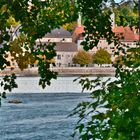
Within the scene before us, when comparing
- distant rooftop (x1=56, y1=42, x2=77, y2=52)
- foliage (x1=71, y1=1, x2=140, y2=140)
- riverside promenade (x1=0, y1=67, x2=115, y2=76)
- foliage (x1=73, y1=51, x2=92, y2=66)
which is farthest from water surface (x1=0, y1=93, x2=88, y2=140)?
distant rooftop (x1=56, y1=42, x2=77, y2=52)

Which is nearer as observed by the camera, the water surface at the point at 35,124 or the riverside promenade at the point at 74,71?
the water surface at the point at 35,124

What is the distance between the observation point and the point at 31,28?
659cm

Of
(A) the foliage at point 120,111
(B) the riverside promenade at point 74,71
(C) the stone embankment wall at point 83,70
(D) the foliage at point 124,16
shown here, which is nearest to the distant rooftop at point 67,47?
(B) the riverside promenade at point 74,71

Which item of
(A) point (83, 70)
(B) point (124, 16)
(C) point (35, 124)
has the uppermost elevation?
(B) point (124, 16)

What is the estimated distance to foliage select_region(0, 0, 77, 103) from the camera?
6094 mm

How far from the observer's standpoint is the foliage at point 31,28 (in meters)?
6.09

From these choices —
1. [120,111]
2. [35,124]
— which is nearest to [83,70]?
[35,124]

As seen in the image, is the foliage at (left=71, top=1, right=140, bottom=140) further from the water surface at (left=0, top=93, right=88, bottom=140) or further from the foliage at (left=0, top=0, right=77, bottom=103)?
the water surface at (left=0, top=93, right=88, bottom=140)

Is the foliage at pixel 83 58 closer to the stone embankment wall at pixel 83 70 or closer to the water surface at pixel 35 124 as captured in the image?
the stone embankment wall at pixel 83 70

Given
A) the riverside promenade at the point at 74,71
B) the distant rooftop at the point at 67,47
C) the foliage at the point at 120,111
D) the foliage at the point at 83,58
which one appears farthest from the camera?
the distant rooftop at the point at 67,47

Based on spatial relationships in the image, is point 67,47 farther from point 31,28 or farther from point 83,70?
point 31,28

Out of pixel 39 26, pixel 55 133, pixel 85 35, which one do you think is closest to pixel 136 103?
pixel 39 26

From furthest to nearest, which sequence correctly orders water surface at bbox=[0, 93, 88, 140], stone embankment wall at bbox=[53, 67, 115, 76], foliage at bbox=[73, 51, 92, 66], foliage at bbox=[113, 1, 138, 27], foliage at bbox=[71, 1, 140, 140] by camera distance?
foliage at bbox=[73, 51, 92, 66]
stone embankment wall at bbox=[53, 67, 115, 76]
water surface at bbox=[0, 93, 88, 140]
foliage at bbox=[113, 1, 138, 27]
foliage at bbox=[71, 1, 140, 140]

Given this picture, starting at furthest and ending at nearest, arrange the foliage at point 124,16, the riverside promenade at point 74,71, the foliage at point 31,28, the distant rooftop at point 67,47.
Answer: the distant rooftop at point 67,47, the riverside promenade at point 74,71, the foliage at point 124,16, the foliage at point 31,28
